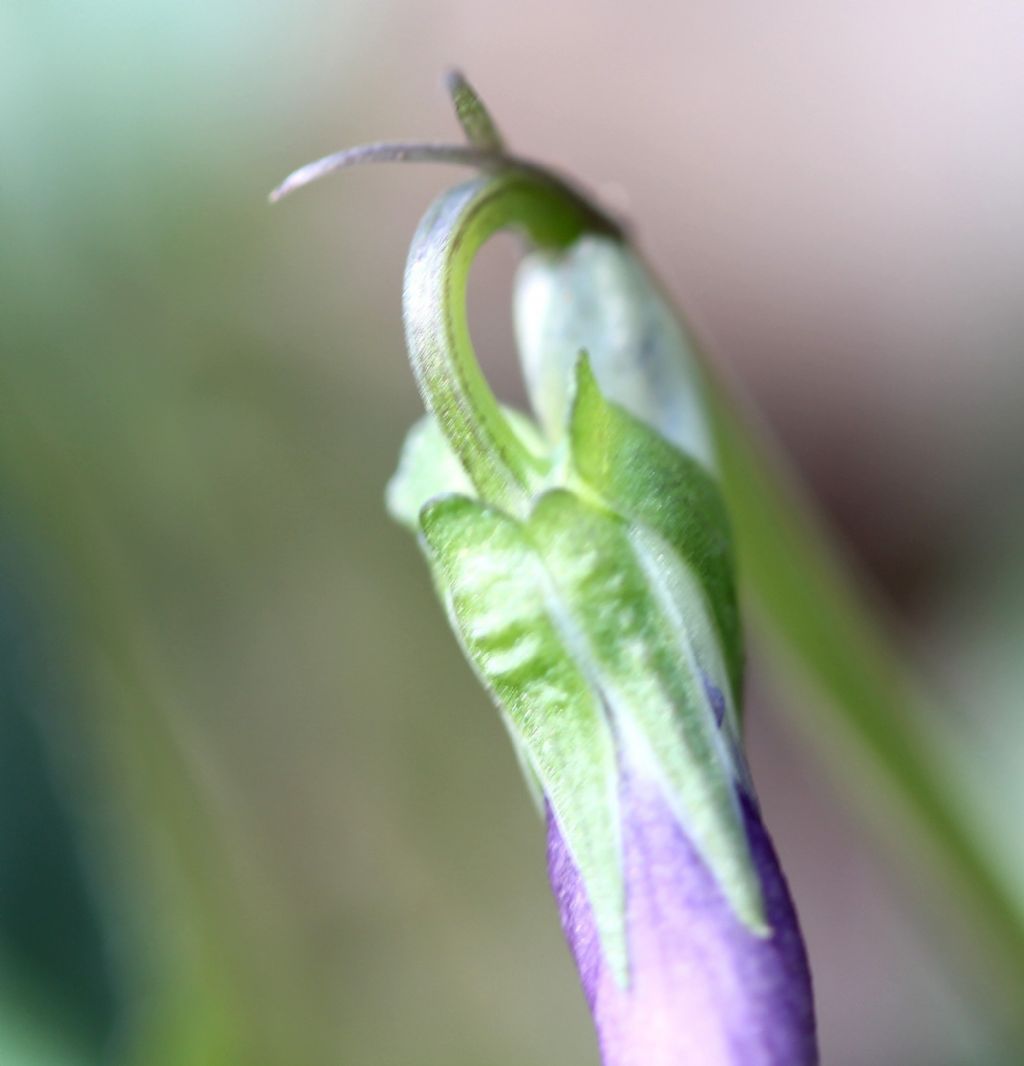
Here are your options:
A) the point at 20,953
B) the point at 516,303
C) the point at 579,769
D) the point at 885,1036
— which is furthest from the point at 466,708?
the point at 579,769

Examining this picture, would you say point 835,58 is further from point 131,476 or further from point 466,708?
point 131,476

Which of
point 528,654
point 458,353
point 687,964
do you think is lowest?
point 687,964

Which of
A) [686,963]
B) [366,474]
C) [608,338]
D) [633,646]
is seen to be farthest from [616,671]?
[366,474]

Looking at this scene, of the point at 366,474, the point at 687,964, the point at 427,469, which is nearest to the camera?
the point at 687,964

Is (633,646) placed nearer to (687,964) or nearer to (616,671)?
(616,671)

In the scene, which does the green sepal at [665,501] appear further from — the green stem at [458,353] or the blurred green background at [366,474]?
the blurred green background at [366,474]

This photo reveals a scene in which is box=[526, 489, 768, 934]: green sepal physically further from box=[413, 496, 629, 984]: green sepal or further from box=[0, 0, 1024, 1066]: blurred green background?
box=[0, 0, 1024, 1066]: blurred green background

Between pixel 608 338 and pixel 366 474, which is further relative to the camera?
pixel 366 474
